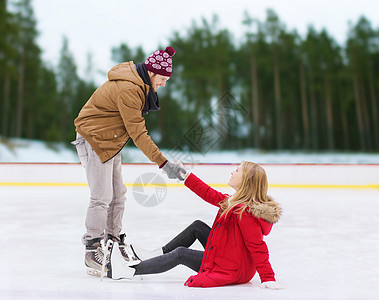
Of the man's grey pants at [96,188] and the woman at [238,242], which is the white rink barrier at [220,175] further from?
the woman at [238,242]

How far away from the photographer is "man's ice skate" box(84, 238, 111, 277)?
81.1 inches

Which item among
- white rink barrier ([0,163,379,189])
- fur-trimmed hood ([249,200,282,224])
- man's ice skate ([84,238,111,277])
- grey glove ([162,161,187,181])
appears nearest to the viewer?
fur-trimmed hood ([249,200,282,224])

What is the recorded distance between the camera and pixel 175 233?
321 cm

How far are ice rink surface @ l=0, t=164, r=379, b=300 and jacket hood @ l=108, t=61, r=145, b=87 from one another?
832 millimetres

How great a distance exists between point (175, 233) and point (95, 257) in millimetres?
1178

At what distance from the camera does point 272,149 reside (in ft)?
30.6

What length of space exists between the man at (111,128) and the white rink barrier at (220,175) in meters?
4.27

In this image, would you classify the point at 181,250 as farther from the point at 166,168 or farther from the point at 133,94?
the point at 133,94

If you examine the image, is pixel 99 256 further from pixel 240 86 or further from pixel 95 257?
pixel 240 86

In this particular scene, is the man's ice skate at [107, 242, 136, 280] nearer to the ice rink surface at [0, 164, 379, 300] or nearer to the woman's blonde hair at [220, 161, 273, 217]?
the ice rink surface at [0, 164, 379, 300]

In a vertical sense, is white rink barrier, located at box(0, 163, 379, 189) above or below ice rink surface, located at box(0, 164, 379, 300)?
above

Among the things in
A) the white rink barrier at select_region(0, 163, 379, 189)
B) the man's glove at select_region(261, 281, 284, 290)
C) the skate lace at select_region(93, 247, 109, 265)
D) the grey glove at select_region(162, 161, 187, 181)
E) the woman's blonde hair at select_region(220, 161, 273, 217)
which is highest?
the white rink barrier at select_region(0, 163, 379, 189)

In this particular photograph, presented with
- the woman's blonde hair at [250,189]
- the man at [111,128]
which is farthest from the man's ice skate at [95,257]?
the woman's blonde hair at [250,189]

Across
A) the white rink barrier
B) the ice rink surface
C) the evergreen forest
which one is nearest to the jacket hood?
the ice rink surface
